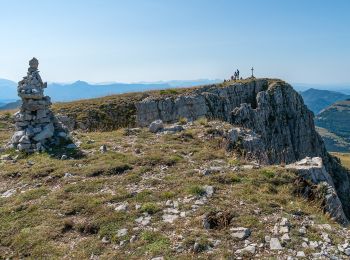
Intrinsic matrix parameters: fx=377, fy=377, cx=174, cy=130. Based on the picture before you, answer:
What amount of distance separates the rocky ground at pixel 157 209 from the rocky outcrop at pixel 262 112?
125 feet

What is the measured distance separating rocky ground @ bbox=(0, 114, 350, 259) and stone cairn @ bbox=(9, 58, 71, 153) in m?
1.39

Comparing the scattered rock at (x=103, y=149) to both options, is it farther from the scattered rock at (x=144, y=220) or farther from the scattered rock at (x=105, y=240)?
the scattered rock at (x=105, y=240)

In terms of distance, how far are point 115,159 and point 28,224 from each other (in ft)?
21.8

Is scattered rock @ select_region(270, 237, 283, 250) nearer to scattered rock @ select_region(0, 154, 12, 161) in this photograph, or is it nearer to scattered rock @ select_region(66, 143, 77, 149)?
scattered rock @ select_region(66, 143, 77, 149)

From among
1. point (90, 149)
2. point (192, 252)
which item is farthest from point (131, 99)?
point (192, 252)

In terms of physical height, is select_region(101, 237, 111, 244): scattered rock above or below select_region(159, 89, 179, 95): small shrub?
below

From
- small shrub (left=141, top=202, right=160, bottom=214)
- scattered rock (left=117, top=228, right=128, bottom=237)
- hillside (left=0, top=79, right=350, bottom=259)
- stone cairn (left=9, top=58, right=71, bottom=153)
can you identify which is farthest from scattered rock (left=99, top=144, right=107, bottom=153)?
scattered rock (left=117, top=228, right=128, bottom=237)

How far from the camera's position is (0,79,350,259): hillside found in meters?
11.1

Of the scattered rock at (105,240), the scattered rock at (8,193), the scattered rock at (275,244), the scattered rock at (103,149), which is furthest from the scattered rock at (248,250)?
the scattered rock at (103,149)

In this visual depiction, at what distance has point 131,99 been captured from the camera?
6725 cm

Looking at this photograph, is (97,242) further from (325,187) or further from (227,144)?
(227,144)

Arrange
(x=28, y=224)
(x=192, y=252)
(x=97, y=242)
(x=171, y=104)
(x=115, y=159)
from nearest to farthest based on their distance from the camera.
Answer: (x=192, y=252) → (x=97, y=242) → (x=28, y=224) → (x=115, y=159) → (x=171, y=104)

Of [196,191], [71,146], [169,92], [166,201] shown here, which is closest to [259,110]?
[169,92]

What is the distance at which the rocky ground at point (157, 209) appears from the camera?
35.9ft
